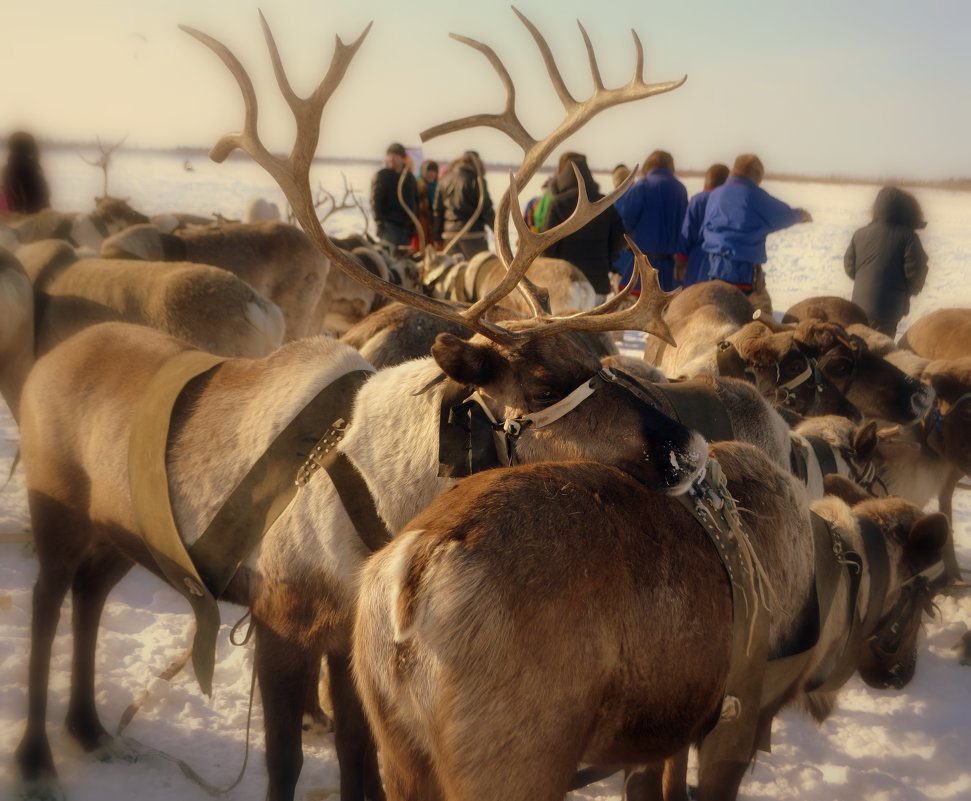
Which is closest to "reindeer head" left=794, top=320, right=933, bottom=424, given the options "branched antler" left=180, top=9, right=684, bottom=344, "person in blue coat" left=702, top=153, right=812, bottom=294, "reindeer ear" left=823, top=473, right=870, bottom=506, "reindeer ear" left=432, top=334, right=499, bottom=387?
"reindeer ear" left=823, top=473, right=870, bottom=506

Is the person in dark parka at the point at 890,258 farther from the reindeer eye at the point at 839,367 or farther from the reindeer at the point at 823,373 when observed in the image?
the reindeer eye at the point at 839,367

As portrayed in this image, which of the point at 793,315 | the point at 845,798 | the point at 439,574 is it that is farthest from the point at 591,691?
the point at 793,315

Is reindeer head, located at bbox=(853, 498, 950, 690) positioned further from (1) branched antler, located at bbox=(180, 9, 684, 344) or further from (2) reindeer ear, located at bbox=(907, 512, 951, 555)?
(1) branched antler, located at bbox=(180, 9, 684, 344)

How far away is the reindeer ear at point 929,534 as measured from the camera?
102 inches

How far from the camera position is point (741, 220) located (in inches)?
286

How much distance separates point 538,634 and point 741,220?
626 cm

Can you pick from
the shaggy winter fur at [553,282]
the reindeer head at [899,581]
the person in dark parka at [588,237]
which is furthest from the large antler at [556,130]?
the person in dark parka at [588,237]

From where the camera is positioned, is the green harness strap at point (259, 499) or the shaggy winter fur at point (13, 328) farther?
the shaggy winter fur at point (13, 328)

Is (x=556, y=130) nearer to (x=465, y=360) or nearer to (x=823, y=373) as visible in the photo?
(x=465, y=360)

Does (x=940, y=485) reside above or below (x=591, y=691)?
below

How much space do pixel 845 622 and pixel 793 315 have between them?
15.6 feet

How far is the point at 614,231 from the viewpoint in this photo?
31.7ft

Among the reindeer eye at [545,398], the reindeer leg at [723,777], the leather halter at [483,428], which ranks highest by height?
the reindeer eye at [545,398]

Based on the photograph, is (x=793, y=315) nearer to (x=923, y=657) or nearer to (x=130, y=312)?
(x=923, y=657)
